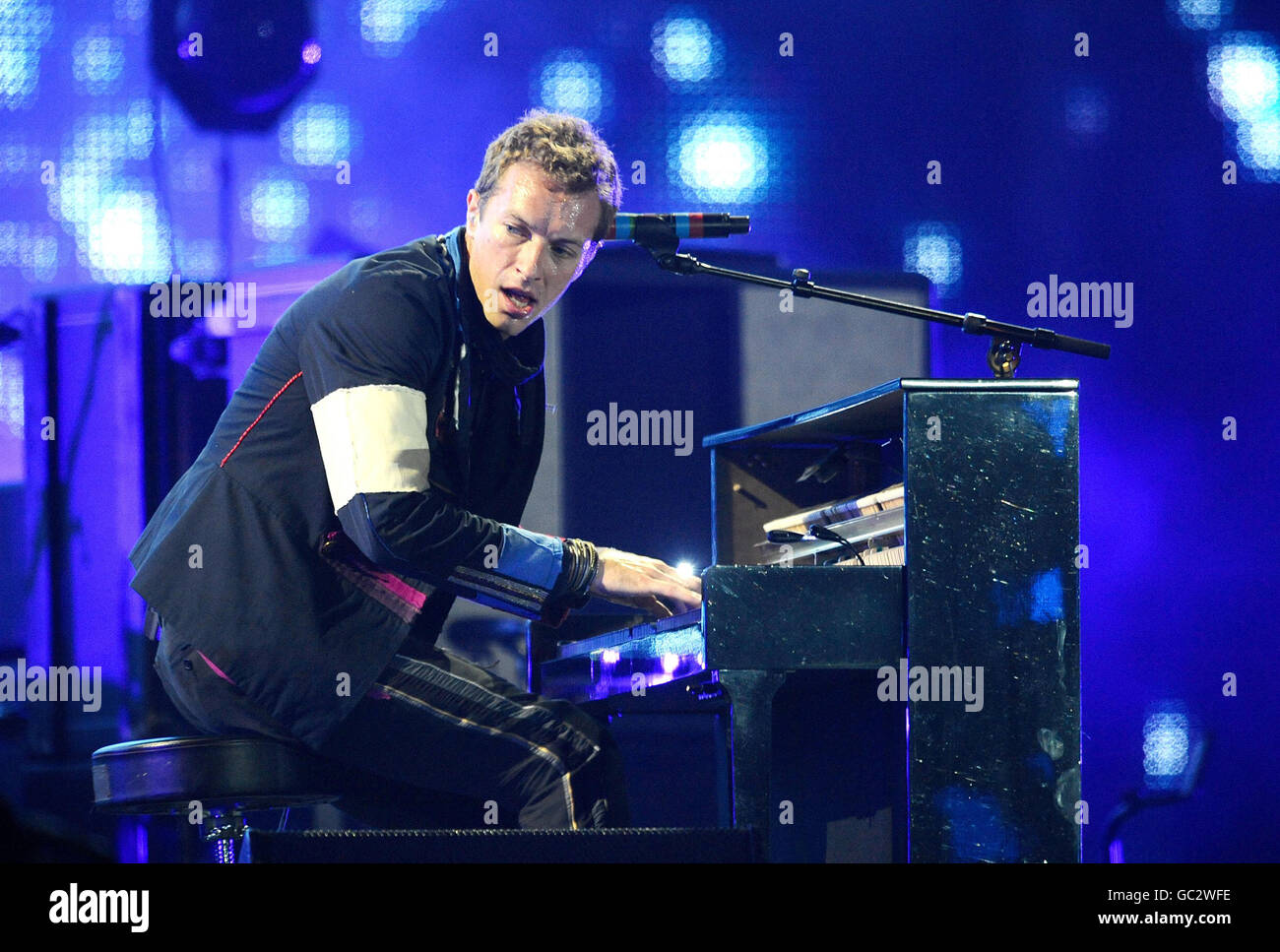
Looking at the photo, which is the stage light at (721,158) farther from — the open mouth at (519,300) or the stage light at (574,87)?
the open mouth at (519,300)

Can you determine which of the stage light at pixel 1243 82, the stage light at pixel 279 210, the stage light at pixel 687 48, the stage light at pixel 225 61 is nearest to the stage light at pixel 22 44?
the stage light at pixel 225 61

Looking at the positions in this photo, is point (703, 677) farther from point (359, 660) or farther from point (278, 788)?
point (278, 788)

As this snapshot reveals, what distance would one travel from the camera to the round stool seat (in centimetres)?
239

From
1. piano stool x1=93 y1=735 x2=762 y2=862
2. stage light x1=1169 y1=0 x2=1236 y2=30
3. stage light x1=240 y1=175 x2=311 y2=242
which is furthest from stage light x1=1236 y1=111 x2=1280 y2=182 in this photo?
piano stool x1=93 y1=735 x2=762 y2=862

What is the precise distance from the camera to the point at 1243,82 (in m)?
4.32

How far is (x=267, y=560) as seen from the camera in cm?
249

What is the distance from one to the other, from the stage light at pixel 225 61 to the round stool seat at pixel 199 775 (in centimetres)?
222

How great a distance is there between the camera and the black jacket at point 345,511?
2408mm

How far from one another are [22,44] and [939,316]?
294 cm

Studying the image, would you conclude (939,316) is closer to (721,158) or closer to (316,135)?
(721,158)

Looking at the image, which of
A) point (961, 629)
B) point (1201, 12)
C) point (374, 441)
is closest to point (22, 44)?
point (374, 441)

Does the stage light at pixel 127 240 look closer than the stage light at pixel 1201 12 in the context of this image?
Yes

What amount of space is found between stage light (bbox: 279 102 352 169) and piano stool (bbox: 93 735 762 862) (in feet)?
6.91
